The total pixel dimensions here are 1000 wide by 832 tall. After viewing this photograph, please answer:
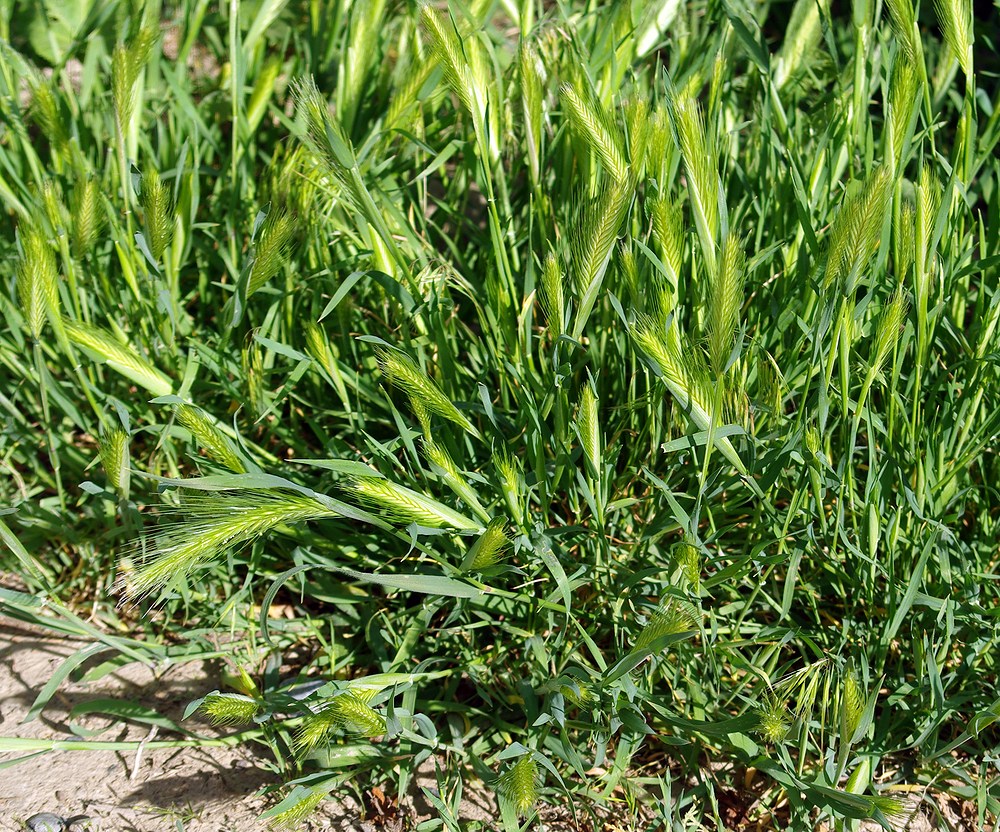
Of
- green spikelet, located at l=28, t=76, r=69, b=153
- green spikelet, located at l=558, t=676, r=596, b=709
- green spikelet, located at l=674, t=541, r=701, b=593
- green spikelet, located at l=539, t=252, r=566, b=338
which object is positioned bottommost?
green spikelet, located at l=558, t=676, r=596, b=709

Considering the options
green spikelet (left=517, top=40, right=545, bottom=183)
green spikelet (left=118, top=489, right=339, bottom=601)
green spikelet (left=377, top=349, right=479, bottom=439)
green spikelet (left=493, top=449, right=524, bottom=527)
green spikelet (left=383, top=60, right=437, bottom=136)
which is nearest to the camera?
green spikelet (left=118, top=489, right=339, bottom=601)

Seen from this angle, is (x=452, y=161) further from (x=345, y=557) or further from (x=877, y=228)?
(x=877, y=228)

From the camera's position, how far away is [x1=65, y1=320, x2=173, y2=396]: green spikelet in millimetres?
1478

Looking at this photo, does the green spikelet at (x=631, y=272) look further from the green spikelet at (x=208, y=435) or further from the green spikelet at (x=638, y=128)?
the green spikelet at (x=208, y=435)

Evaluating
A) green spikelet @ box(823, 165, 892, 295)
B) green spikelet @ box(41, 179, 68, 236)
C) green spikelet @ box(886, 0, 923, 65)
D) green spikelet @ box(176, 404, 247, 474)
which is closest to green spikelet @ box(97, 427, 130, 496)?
green spikelet @ box(176, 404, 247, 474)

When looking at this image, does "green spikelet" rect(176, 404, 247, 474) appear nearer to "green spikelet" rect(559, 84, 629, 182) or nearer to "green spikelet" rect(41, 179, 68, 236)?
"green spikelet" rect(41, 179, 68, 236)

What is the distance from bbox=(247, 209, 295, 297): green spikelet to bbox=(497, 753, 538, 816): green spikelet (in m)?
0.80

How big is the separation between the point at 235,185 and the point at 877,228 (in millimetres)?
1256

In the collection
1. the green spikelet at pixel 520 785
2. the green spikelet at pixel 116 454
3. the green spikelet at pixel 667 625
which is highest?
the green spikelet at pixel 116 454

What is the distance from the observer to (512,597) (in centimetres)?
146

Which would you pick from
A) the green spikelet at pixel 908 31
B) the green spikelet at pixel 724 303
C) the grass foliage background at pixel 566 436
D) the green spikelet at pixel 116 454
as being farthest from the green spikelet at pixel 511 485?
the green spikelet at pixel 908 31

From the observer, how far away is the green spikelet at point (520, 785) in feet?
3.97

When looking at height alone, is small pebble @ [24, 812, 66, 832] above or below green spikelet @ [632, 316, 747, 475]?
below

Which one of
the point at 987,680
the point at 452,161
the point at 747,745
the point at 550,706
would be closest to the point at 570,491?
the point at 550,706
